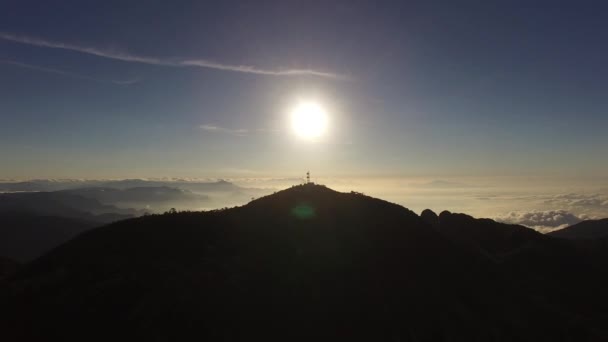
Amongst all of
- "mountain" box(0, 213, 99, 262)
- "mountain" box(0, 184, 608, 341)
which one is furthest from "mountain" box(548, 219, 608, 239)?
"mountain" box(0, 213, 99, 262)

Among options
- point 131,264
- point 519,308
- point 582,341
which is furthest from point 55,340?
point 582,341

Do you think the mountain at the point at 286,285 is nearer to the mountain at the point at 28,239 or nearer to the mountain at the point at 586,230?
the mountain at the point at 586,230

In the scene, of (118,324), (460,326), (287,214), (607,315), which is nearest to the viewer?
(118,324)

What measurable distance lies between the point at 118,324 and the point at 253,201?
2503 centimetres

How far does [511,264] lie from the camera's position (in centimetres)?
5484

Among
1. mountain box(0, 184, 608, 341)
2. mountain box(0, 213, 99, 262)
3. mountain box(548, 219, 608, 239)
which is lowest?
mountain box(0, 213, 99, 262)

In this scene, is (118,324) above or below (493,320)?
above

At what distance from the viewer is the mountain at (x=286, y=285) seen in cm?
2245

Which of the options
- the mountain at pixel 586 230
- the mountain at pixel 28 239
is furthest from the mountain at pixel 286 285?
the mountain at pixel 28 239

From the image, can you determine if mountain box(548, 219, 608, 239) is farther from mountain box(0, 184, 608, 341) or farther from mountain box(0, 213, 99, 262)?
mountain box(0, 213, 99, 262)

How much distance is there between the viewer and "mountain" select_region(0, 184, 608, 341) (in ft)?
73.7

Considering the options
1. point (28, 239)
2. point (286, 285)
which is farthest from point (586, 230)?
point (28, 239)

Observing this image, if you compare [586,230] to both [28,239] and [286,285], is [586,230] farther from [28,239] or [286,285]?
[28,239]

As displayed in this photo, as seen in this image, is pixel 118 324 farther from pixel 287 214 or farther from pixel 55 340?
pixel 287 214
